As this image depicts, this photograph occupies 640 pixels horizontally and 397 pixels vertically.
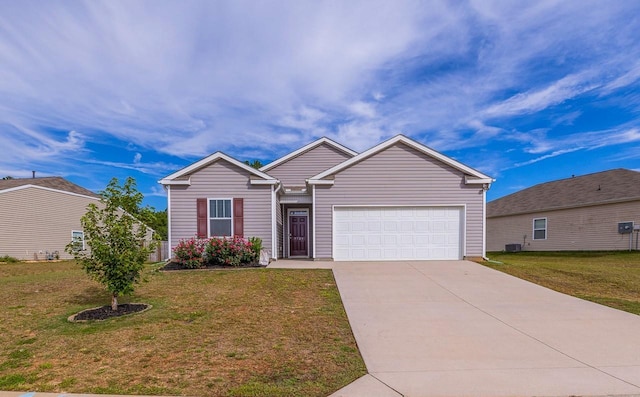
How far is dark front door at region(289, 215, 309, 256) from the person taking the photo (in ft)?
57.2

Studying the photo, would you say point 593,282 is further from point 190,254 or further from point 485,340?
point 190,254

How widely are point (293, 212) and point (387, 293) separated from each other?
30.6ft

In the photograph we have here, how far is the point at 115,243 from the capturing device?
688 cm

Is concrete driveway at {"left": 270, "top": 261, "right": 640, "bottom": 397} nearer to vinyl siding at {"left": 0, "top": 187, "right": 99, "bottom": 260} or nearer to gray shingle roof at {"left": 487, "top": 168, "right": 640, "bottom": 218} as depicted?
gray shingle roof at {"left": 487, "top": 168, "right": 640, "bottom": 218}

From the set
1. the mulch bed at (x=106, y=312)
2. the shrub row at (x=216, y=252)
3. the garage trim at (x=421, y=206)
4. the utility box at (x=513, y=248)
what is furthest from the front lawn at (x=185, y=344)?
the utility box at (x=513, y=248)

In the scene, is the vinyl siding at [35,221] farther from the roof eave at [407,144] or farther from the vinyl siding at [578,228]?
the vinyl siding at [578,228]

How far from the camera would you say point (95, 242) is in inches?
263

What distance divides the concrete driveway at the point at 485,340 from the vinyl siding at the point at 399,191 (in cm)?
426

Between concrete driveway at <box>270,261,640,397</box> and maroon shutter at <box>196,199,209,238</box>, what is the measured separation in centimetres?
680

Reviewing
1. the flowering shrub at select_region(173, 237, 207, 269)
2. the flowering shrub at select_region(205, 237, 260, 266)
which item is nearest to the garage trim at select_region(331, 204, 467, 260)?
the flowering shrub at select_region(205, 237, 260, 266)

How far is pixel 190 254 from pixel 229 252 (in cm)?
133

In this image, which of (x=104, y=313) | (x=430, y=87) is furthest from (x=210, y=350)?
(x=430, y=87)

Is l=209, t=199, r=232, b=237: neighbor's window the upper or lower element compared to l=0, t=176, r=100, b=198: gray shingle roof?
lower

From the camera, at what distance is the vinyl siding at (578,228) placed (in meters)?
19.5
